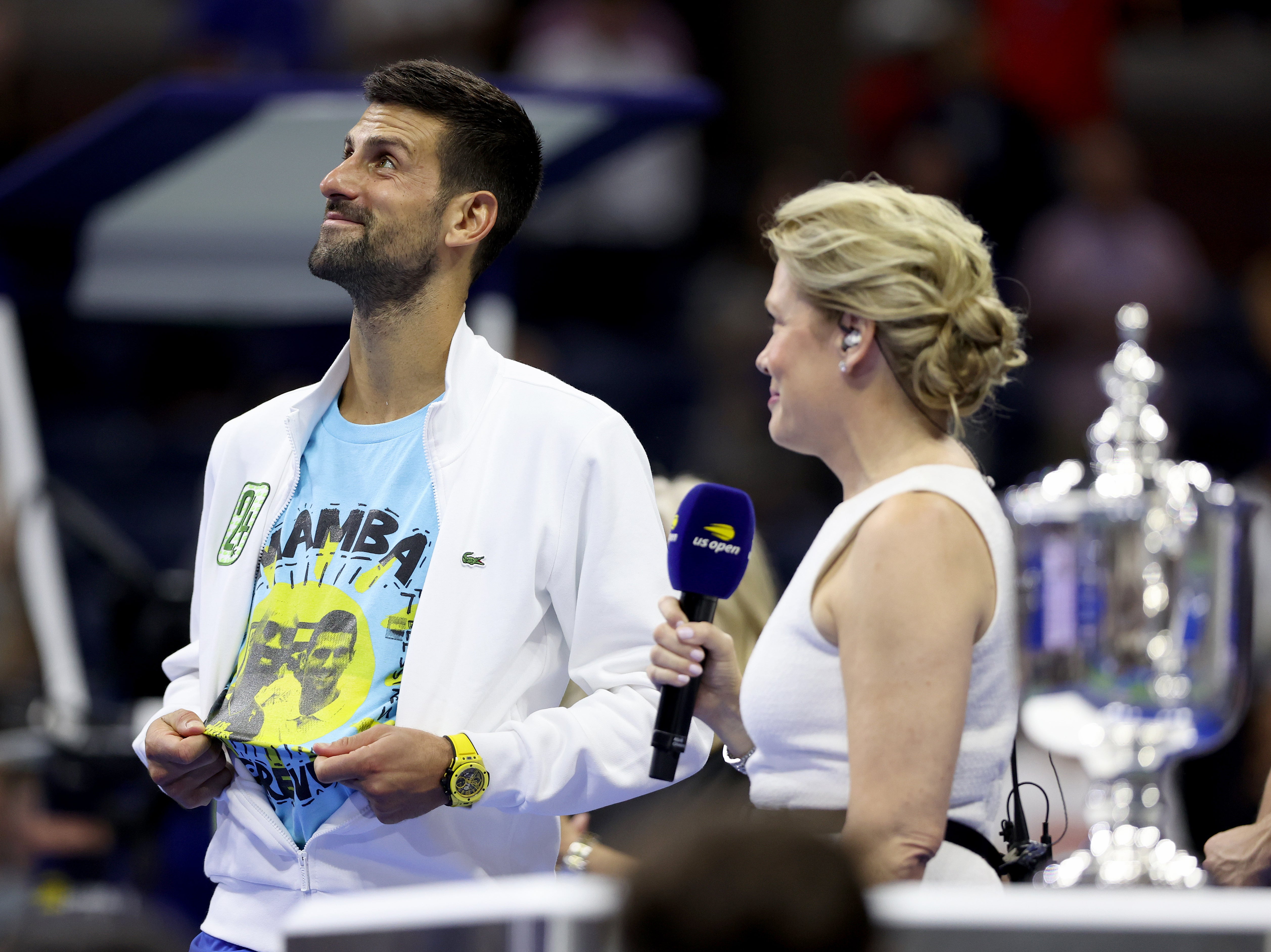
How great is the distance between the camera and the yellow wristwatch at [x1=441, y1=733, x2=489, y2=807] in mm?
1909

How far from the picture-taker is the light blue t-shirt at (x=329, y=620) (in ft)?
6.54

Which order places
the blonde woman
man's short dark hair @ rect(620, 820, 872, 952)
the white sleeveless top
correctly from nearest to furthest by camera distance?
man's short dark hair @ rect(620, 820, 872, 952) < the blonde woman < the white sleeveless top

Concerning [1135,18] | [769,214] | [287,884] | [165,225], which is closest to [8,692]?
[165,225]

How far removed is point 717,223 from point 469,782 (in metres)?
6.01

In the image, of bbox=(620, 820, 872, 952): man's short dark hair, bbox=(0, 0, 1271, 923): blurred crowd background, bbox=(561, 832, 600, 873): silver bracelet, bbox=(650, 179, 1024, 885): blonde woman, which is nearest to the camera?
bbox=(620, 820, 872, 952): man's short dark hair

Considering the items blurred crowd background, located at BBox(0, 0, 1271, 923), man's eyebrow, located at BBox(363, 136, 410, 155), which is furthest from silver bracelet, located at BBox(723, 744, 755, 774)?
blurred crowd background, located at BBox(0, 0, 1271, 923)

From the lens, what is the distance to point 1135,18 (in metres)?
8.97

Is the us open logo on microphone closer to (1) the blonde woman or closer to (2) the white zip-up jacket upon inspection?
(1) the blonde woman

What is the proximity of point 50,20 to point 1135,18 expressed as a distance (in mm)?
5866

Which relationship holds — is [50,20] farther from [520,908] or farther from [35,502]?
[520,908]

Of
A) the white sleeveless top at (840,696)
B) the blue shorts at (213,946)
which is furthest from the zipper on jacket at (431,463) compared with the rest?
the blue shorts at (213,946)

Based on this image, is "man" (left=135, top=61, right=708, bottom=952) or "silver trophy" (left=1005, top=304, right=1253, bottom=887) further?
"silver trophy" (left=1005, top=304, right=1253, bottom=887)

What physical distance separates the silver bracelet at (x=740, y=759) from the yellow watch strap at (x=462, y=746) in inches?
13.3

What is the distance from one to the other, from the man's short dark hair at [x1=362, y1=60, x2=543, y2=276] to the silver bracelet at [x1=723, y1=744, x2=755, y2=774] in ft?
2.50
